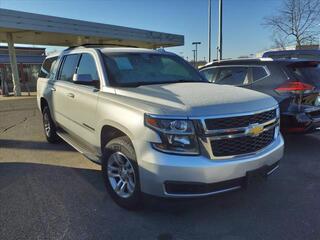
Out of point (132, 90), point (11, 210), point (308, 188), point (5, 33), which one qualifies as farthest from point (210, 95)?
point (5, 33)

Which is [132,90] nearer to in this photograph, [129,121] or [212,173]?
[129,121]

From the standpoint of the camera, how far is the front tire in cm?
341

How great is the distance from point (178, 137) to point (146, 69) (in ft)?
6.06

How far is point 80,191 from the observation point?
429 cm

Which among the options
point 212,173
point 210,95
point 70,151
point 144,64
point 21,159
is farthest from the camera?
point 70,151

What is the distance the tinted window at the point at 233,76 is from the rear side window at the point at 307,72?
95 cm

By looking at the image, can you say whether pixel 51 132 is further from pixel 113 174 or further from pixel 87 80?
pixel 113 174

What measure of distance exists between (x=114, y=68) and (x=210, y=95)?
149 cm

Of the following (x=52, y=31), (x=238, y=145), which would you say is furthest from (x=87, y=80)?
(x=52, y=31)

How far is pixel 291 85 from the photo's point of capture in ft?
18.1

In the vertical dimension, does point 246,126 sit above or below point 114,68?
below

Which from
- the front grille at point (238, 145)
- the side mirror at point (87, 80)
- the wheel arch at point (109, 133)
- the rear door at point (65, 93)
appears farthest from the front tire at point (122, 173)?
the rear door at point (65, 93)

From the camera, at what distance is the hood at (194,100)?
3.16 metres

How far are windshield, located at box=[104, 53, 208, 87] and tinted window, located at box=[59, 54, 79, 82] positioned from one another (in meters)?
1.11
